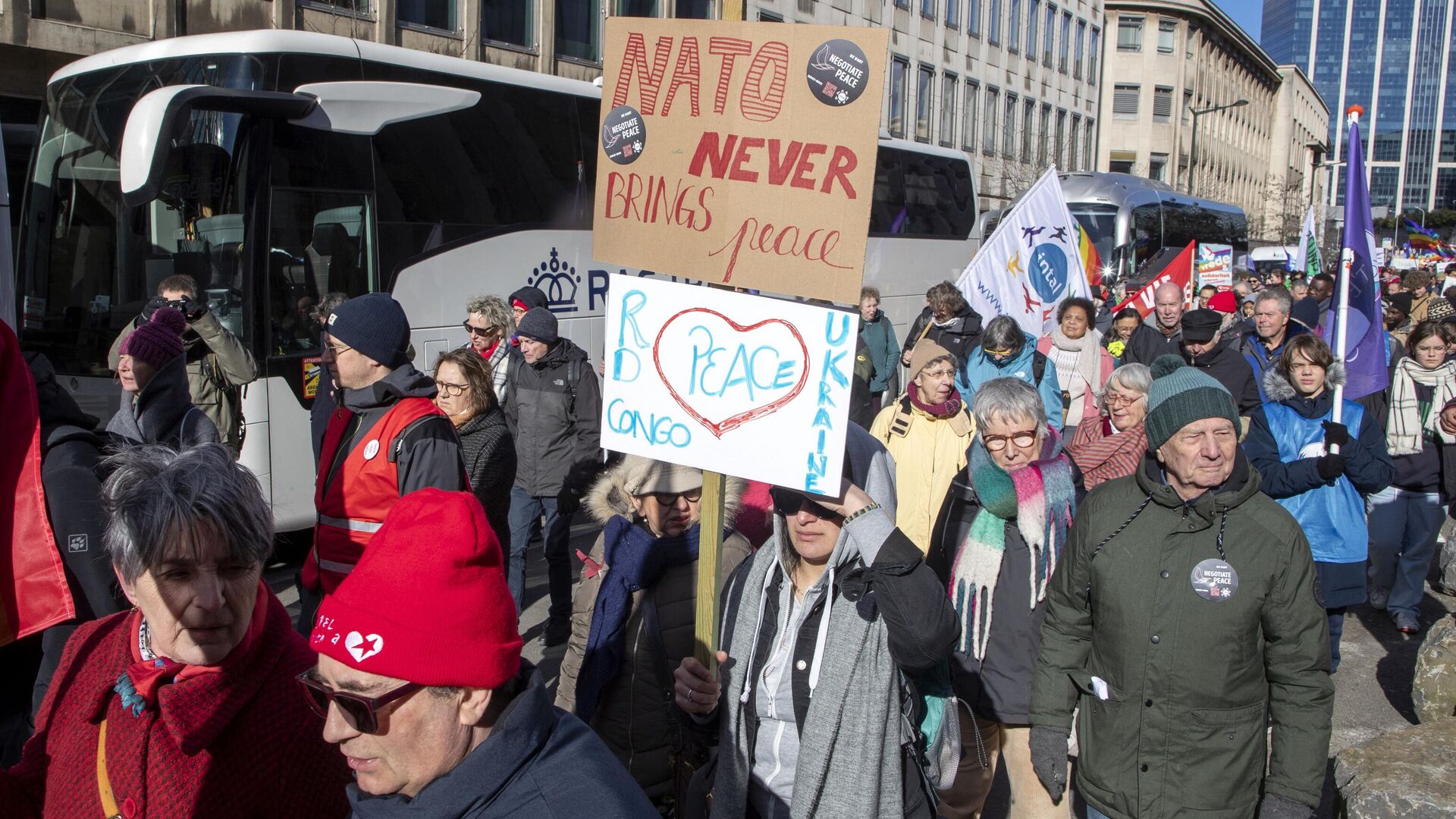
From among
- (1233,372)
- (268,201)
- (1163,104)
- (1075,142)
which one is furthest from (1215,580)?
(1163,104)

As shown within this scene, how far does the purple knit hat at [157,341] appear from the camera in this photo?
410 centimetres

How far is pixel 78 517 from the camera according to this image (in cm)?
259

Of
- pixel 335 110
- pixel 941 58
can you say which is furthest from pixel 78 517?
pixel 941 58

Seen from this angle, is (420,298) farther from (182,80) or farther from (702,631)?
(702,631)

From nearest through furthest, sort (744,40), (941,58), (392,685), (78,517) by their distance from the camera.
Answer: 1. (392,685)
2. (78,517)
3. (744,40)
4. (941,58)

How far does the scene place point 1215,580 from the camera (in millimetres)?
2961

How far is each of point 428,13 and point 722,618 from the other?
17617 millimetres

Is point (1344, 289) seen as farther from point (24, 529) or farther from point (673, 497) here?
point (24, 529)

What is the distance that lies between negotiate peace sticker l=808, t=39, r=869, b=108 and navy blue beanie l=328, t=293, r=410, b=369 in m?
1.70

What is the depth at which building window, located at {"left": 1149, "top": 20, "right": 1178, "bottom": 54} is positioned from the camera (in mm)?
62562

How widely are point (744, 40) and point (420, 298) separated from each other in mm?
6500

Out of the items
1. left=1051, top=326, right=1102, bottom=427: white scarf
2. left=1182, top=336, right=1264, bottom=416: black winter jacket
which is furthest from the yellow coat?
left=1051, top=326, right=1102, bottom=427: white scarf

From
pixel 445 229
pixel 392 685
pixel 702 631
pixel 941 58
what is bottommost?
pixel 702 631

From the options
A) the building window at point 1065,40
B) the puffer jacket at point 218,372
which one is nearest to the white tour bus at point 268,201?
the puffer jacket at point 218,372
